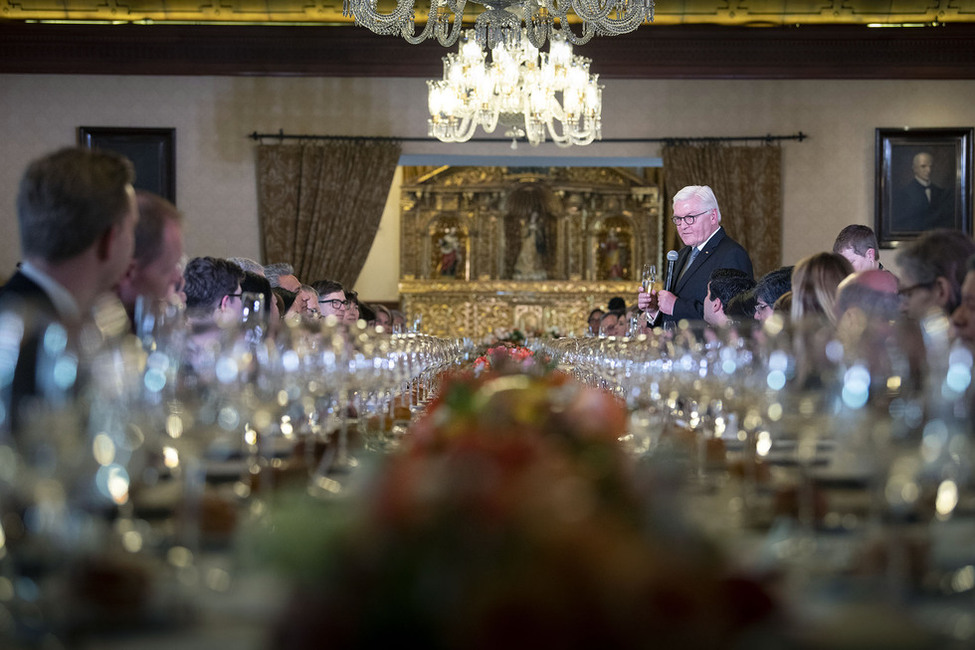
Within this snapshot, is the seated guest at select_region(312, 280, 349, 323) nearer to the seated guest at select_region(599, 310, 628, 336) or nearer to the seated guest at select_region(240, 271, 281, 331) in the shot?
the seated guest at select_region(240, 271, 281, 331)

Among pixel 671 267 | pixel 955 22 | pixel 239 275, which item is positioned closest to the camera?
pixel 239 275

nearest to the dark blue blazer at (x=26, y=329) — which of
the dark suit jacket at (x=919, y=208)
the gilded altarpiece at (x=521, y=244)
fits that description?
the dark suit jacket at (x=919, y=208)

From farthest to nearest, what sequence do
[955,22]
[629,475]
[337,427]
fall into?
[955,22]
[337,427]
[629,475]

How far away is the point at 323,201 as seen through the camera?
37.4ft

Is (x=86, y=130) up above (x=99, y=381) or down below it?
above

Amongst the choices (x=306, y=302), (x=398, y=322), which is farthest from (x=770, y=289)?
(x=398, y=322)

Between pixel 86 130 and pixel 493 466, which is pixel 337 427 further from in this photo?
pixel 86 130

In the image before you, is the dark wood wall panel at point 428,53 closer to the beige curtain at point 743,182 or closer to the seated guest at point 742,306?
the beige curtain at point 743,182

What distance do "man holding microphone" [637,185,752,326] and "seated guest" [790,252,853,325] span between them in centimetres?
215

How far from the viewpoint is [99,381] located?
6.52 ft

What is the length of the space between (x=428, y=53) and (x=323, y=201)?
183 cm

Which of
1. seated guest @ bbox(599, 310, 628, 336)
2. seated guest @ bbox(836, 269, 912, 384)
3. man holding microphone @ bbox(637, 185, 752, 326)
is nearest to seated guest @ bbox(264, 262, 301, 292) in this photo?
man holding microphone @ bbox(637, 185, 752, 326)

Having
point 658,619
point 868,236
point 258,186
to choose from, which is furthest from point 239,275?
point 258,186

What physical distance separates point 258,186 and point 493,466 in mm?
10764
